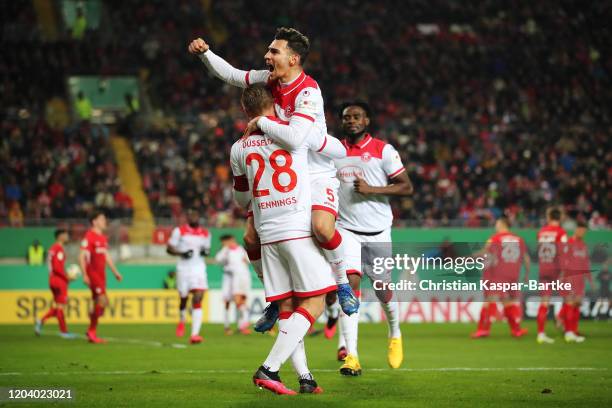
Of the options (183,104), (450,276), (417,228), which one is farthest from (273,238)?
(183,104)

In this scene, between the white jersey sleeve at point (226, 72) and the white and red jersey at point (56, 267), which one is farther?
the white and red jersey at point (56, 267)

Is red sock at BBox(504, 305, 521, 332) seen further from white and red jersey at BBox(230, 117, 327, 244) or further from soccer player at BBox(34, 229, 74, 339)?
white and red jersey at BBox(230, 117, 327, 244)

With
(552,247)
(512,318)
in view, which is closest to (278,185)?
(552,247)

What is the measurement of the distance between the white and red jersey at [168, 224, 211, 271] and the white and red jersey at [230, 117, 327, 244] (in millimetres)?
11210

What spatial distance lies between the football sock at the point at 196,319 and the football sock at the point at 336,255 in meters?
8.61

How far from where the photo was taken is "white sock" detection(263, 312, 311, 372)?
27.5 feet

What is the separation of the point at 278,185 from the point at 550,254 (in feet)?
35.1

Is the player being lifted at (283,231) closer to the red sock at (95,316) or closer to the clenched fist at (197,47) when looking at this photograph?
the clenched fist at (197,47)

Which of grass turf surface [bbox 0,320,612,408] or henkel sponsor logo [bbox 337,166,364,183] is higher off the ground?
henkel sponsor logo [bbox 337,166,364,183]

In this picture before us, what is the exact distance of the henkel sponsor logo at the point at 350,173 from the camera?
12023mm

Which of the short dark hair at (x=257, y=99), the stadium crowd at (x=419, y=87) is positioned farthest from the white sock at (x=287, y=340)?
the stadium crowd at (x=419, y=87)

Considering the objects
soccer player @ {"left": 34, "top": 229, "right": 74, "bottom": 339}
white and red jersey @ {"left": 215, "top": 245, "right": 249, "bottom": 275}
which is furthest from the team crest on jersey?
white and red jersey @ {"left": 215, "top": 245, "right": 249, "bottom": 275}

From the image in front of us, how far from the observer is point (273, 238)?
8.47 meters

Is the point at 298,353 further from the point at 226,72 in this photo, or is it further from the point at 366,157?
the point at 366,157
